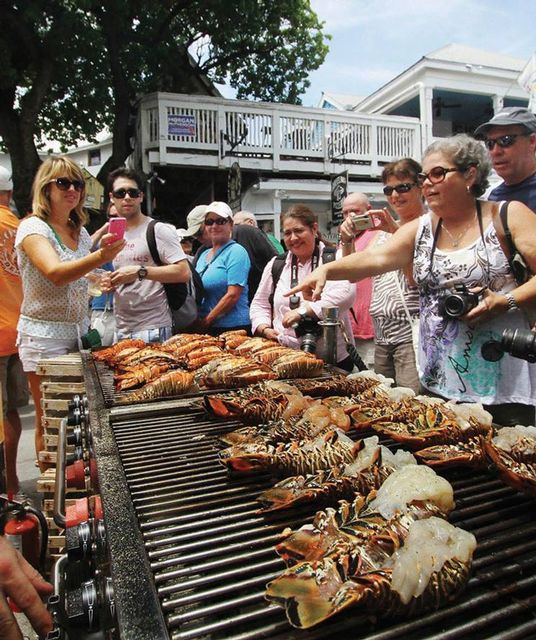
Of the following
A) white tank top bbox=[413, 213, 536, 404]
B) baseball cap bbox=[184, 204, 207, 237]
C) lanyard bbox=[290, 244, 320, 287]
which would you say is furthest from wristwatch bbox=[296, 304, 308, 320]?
baseball cap bbox=[184, 204, 207, 237]

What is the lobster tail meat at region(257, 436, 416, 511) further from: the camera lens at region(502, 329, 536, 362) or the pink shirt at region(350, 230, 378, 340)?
the pink shirt at region(350, 230, 378, 340)

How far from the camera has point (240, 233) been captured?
19.7ft

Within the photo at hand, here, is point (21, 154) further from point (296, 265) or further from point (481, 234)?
point (481, 234)

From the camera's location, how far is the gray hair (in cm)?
257

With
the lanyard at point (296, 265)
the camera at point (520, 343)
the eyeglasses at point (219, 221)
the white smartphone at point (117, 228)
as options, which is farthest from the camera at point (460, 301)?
the eyeglasses at point (219, 221)

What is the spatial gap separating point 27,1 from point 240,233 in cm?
1056

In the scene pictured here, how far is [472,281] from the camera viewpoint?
256cm

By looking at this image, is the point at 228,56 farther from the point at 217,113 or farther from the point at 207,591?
the point at 207,591

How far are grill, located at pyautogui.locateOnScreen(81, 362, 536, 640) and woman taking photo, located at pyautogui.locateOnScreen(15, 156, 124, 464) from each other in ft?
6.00

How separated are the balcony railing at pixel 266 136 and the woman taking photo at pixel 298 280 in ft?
33.6

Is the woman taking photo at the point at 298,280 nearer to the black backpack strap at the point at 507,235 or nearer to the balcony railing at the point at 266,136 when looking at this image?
the black backpack strap at the point at 507,235

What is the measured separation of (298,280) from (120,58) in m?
13.9

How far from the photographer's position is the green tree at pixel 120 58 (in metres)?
12.6

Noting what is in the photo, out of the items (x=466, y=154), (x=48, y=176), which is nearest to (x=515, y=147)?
(x=466, y=154)
